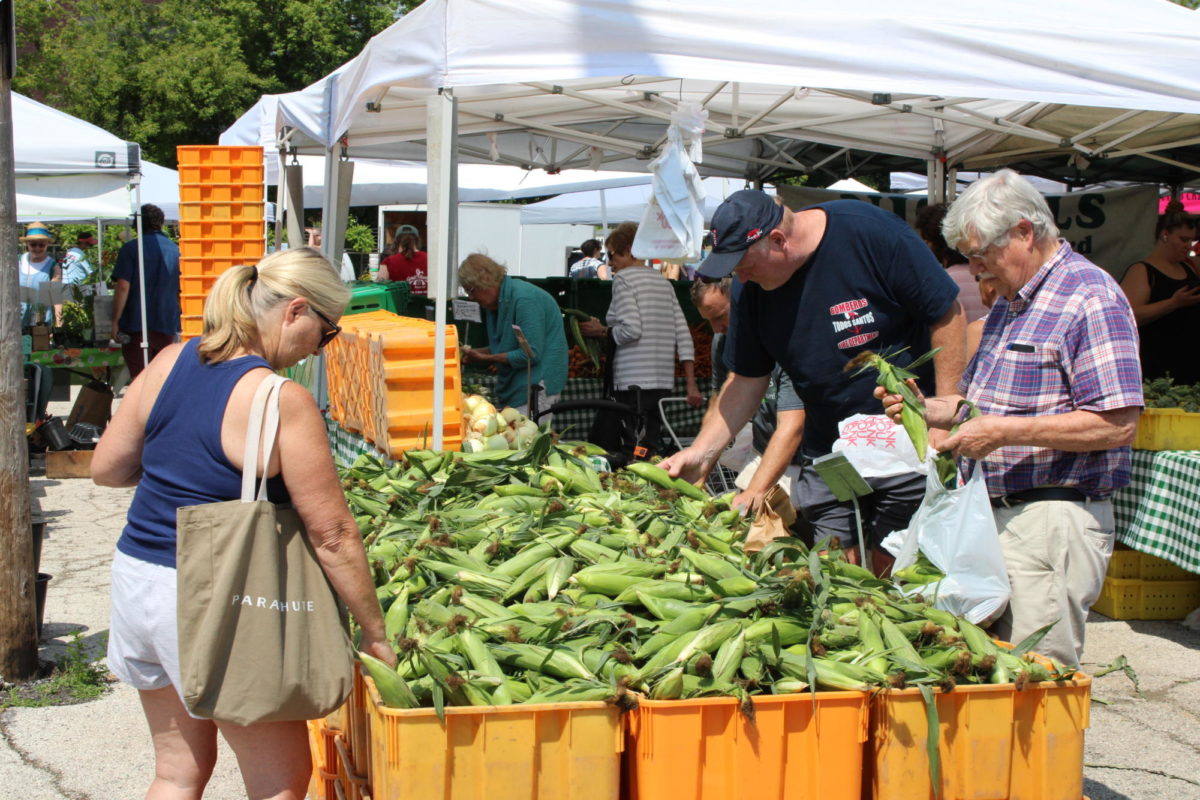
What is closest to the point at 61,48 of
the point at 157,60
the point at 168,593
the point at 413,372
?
the point at 157,60

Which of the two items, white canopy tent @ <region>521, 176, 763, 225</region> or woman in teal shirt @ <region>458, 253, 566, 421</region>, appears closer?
woman in teal shirt @ <region>458, 253, 566, 421</region>

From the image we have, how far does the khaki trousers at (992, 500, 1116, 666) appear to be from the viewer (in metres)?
3.09

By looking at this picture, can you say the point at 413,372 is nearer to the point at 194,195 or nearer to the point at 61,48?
the point at 194,195

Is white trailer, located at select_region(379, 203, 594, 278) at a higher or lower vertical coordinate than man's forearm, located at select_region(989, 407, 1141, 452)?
higher

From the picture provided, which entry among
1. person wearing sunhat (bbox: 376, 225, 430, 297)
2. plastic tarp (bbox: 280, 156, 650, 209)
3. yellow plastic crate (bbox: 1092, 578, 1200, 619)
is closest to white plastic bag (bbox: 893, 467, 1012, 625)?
yellow plastic crate (bbox: 1092, 578, 1200, 619)

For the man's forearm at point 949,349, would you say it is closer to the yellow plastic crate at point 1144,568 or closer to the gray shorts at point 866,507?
the gray shorts at point 866,507

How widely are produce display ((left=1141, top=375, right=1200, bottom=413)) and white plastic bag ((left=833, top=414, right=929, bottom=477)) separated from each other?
7.89ft

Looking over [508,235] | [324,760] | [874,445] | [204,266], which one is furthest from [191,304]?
[508,235]

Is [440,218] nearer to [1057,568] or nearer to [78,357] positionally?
[1057,568]

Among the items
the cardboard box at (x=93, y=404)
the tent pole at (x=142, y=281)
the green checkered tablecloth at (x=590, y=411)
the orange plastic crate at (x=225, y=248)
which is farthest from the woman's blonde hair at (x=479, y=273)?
the cardboard box at (x=93, y=404)

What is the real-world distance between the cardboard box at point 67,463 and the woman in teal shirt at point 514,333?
4.24 m

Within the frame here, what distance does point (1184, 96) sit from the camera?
14.7ft

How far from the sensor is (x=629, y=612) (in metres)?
2.81

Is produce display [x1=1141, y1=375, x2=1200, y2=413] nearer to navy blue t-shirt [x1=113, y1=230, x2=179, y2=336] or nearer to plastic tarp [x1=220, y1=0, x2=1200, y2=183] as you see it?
plastic tarp [x1=220, y1=0, x2=1200, y2=183]
